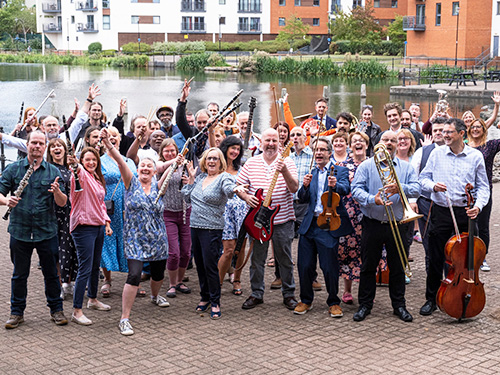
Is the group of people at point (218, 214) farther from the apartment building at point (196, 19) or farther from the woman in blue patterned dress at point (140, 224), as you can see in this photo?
the apartment building at point (196, 19)

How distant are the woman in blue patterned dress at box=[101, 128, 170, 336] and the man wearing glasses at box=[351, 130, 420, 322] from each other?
2078 millimetres

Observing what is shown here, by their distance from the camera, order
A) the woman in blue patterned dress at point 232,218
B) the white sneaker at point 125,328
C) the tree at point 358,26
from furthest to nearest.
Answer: the tree at point 358,26, the woman in blue patterned dress at point 232,218, the white sneaker at point 125,328

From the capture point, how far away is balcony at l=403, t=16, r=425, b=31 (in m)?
62.9

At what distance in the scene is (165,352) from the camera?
6.60 m

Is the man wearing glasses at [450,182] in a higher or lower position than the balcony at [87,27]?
lower

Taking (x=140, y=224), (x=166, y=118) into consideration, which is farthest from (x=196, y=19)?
(x=140, y=224)

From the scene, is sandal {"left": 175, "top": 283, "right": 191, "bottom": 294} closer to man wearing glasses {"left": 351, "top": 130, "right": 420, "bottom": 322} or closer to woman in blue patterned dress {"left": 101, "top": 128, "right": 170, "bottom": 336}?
woman in blue patterned dress {"left": 101, "top": 128, "right": 170, "bottom": 336}

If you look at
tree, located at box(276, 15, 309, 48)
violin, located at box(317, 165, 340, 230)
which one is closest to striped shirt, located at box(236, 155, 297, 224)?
violin, located at box(317, 165, 340, 230)

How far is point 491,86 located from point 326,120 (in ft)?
108

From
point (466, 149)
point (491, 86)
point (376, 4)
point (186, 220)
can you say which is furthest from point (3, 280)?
point (376, 4)

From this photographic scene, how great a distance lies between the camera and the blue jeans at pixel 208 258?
24.8 feet

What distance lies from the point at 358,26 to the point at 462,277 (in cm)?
7350

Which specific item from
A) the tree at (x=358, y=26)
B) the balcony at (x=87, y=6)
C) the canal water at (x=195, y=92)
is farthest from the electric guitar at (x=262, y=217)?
the balcony at (x=87, y=6)

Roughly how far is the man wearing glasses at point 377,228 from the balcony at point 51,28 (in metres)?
95.9
